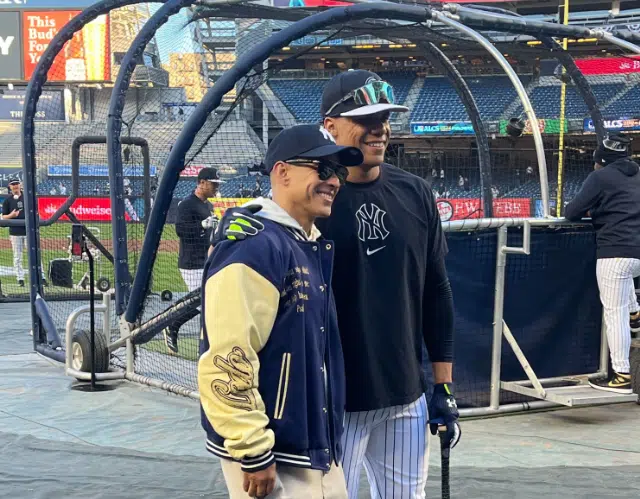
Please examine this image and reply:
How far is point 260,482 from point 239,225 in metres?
0.70

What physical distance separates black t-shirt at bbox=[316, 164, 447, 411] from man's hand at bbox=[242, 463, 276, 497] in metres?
0.59

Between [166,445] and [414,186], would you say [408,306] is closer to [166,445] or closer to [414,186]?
[414,186]

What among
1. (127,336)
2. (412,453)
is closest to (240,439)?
(412,453)

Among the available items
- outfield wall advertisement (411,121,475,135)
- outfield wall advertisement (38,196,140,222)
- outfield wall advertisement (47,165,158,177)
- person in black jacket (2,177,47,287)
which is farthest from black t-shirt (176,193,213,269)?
outfield wall advertisement (411,121,475,135)

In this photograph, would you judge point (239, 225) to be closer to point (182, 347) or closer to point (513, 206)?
point (182, 347)

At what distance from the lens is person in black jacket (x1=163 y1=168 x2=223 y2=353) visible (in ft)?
27.2

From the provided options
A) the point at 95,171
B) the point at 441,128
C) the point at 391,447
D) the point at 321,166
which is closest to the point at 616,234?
the point at 391,447

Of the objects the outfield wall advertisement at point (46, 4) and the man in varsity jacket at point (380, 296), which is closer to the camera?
the man in varsity jacket at point (380, 296)

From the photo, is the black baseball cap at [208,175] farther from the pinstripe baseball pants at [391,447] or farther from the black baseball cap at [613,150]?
the pinstripe baseball pants at [391,447]

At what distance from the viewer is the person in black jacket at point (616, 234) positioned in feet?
19.3

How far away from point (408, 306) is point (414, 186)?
43 centimetres

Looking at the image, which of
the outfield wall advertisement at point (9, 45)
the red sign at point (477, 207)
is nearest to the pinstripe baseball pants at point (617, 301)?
the red sign at point (477, 207)

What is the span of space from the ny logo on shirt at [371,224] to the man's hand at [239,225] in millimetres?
469

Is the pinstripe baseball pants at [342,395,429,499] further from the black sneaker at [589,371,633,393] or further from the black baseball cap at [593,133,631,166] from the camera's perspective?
the black baseball cap at [593,133,631,166]
